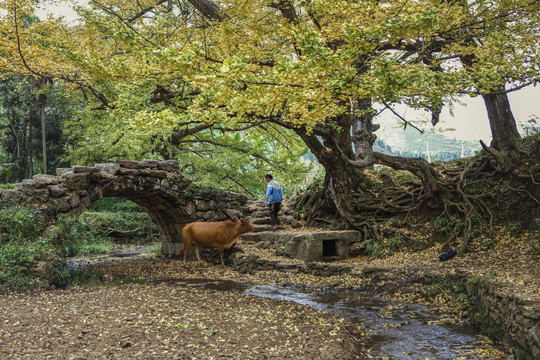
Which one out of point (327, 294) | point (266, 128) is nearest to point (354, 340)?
point (327, 294)

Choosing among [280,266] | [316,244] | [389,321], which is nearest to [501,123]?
[316,244]

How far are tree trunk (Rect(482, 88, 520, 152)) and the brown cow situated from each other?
735cm

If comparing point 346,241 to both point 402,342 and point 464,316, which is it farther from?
point 402,342

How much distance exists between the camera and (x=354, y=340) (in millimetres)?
5641

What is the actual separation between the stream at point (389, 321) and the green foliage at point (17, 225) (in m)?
3.66

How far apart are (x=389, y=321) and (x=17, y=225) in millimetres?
7951

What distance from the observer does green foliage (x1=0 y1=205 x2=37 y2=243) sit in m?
8.85

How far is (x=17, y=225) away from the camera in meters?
9.00

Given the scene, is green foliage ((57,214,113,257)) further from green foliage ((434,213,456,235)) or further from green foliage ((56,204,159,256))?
green foliage ((434,213,456,235))

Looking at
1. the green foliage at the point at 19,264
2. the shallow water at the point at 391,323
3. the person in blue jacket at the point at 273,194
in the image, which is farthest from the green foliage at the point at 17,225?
the person in blue jacket at the point at 273,194

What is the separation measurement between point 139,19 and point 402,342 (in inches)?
473

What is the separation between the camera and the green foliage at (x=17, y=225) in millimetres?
8852

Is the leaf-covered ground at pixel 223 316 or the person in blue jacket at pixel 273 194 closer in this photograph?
the leaf-covered ground at pixel 223 316

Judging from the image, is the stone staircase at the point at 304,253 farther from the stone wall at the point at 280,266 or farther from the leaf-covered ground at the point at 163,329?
the leaf-covered ground at the point at 163,329
